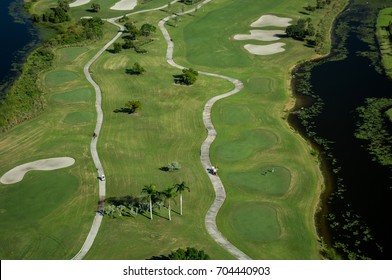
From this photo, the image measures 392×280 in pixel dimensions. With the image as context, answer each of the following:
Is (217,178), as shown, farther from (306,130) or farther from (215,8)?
(215,8)

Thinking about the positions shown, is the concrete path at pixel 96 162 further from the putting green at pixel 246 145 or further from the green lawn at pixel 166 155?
the putting green at pixel 246 145

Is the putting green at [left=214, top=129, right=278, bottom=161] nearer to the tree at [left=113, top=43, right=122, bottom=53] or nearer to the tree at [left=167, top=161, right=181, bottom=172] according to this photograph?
the tree at [left=167, top=161, right=181, bottom=172]

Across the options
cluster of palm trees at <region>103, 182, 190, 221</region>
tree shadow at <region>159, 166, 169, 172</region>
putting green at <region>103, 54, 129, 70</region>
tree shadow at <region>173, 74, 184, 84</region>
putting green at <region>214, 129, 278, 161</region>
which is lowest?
putting green at <region>214, 129, 278, 161</region>

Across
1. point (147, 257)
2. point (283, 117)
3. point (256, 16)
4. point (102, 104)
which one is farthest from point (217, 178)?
point (256, 16)

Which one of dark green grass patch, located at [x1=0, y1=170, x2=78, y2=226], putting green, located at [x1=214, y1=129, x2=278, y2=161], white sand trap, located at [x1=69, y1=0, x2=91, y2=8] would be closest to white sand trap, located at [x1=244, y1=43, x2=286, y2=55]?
putting green, located at [x1=214, y1=129, x2=278, y2=161]

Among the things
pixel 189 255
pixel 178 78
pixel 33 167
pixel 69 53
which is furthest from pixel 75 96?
pixel 189 255

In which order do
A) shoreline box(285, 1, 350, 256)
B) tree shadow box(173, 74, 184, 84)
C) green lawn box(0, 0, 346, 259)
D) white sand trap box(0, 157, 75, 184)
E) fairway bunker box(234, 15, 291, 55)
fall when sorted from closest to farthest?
green lawn box(0, 0, 346, 259)
shoreline box(285, 1, 350, 256)
white sand trap box(0, 157, 75, 184)
tree shadow box(173, 74, 184, 84)
fairway bunker box(234, 15, 291, 55)

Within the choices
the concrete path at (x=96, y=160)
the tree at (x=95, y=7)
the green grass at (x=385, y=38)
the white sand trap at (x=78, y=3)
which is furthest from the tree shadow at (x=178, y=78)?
the white sand trap at (x=78, y=3)
